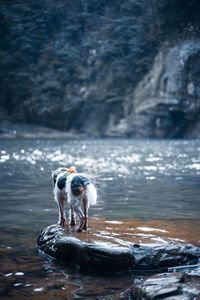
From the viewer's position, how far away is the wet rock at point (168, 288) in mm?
7179

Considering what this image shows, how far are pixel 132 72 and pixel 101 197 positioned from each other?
7907 cm

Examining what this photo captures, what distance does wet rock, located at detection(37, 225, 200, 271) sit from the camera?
9.38 metres

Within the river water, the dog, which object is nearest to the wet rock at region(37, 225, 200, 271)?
the river water

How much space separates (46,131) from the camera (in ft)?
315

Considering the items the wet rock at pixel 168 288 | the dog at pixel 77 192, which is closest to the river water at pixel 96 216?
the wet rock at pixel 168 288

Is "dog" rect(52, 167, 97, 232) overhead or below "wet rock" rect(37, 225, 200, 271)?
overhead

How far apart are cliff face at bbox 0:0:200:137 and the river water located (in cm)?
5368

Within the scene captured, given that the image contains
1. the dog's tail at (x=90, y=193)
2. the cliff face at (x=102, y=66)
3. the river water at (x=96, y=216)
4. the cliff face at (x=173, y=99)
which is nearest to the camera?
the river water at (x=96, y=216)

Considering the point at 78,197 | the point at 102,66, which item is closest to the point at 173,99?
the point at 102,66

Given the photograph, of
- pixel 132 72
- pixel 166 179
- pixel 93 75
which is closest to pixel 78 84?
pixel 93 75

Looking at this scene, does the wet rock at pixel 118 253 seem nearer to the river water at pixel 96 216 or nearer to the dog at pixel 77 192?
the river water at pixel 96 216

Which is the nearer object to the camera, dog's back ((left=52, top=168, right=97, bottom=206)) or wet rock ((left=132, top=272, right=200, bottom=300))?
wet rock ((left=132, top=272, right=200, bottom=300))

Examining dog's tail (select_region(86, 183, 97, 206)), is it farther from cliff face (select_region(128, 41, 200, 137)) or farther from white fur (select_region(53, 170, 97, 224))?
cliff face (select_region(128, 41, 200, 137))

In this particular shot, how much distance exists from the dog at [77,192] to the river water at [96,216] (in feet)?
2.75
